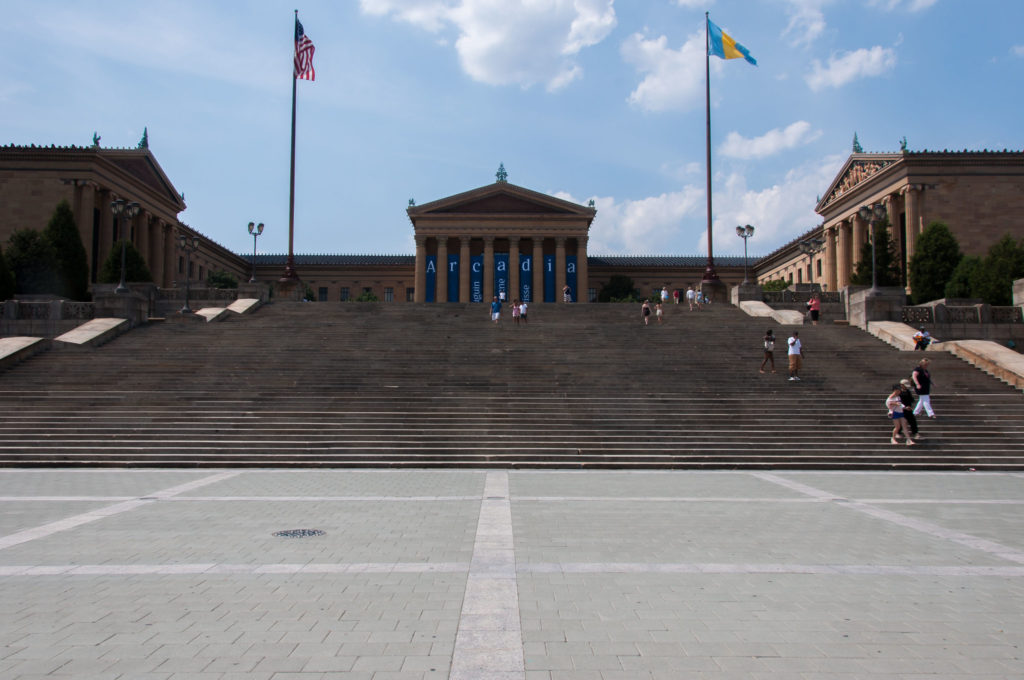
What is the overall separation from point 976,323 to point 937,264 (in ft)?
58.8

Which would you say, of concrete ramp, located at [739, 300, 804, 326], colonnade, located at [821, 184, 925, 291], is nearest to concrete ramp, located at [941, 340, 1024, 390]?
concrete ramp, located at [739, 300, 804, 326]

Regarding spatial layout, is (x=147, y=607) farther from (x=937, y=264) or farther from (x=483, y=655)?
(x=937, y=264)

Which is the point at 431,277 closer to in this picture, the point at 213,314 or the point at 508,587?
the point at 213,314

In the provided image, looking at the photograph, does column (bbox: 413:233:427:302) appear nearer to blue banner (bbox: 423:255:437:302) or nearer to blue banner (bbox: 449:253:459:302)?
blue banner (bbox: 423:255:437:302)

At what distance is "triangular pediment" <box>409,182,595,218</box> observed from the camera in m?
70.8

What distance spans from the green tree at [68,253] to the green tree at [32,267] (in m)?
0.82

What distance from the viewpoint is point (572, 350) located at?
24688mm

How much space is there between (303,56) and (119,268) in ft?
60.2

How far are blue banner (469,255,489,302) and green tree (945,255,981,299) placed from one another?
41.3m

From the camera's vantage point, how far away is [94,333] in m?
24.9

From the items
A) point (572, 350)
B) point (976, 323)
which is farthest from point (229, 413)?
point (976, 323)

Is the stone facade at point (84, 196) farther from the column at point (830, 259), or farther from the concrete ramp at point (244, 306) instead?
the column at point (830, 259)

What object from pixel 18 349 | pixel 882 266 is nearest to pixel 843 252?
pixel 882 266

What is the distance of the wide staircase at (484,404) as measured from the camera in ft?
49.9
